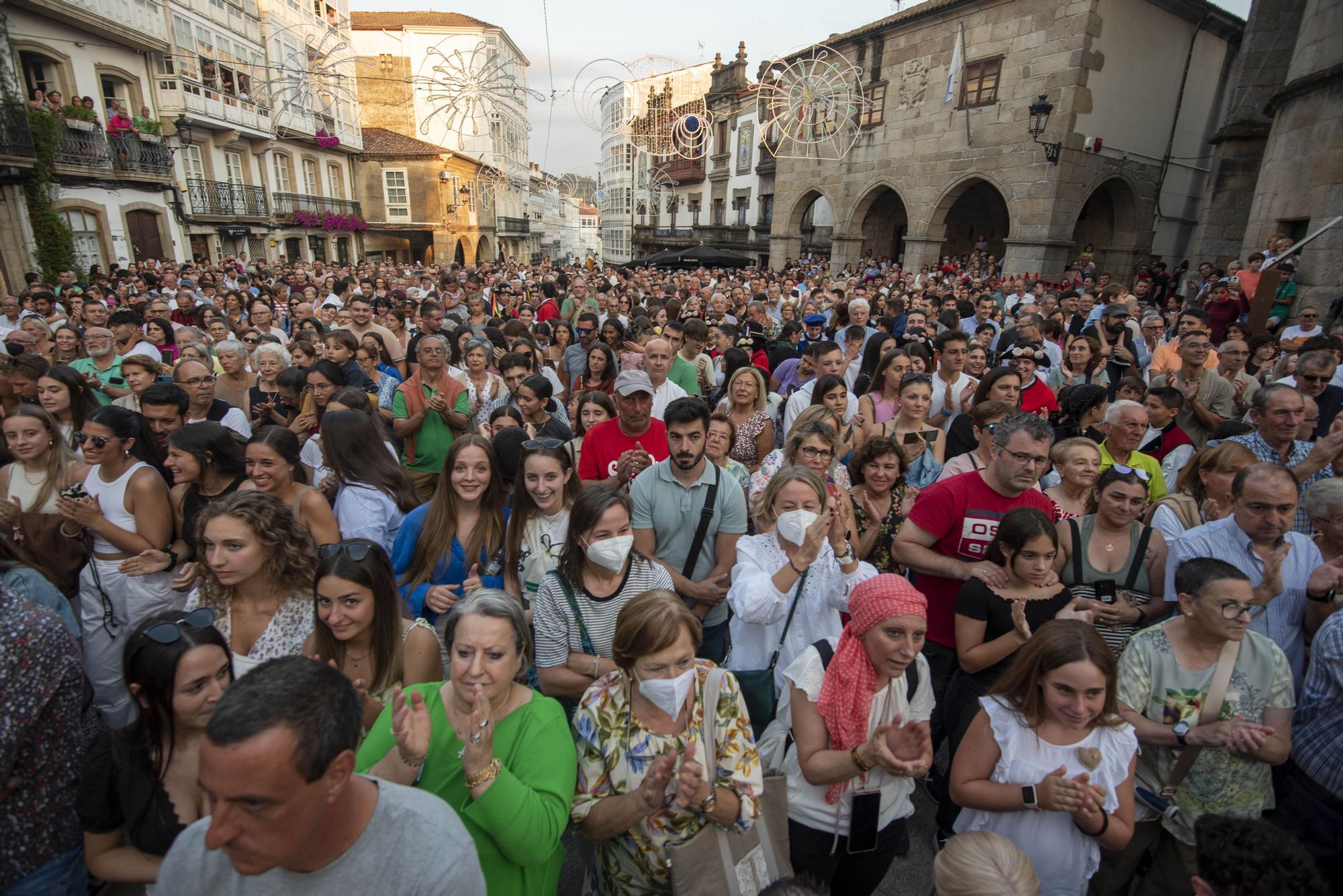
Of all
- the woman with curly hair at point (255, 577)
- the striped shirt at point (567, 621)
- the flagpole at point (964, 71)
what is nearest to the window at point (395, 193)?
the flagpole at point (964, 71)

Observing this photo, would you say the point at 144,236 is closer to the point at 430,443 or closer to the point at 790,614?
the point at 430,443

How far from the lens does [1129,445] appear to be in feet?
12.1

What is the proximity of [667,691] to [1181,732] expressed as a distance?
186cm

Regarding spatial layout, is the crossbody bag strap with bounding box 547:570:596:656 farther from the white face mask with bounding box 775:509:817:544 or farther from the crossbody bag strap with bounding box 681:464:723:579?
the white face mask with bounding box 775:509:817:544

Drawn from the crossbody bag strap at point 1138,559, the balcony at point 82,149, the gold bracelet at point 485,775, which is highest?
the balcony at point 82,149

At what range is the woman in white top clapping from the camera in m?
2.51

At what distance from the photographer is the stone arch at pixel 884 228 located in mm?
21984

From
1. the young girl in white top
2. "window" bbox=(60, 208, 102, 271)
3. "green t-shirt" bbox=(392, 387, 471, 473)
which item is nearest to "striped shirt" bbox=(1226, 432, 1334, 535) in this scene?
the young girl in white top

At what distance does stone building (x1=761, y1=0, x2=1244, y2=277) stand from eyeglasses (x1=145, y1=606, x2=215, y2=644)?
18.1 meters

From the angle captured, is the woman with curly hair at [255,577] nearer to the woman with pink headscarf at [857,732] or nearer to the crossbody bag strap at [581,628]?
the crossbody bag strap at [581,628]

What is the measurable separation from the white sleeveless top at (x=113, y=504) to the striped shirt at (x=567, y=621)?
7.34 feet

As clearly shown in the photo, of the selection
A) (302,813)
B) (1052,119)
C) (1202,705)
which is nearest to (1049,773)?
(1202,705)

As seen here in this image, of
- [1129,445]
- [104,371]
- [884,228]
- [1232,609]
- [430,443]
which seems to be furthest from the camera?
[884,228]

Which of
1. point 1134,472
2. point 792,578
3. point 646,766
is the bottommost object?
point 646,766
